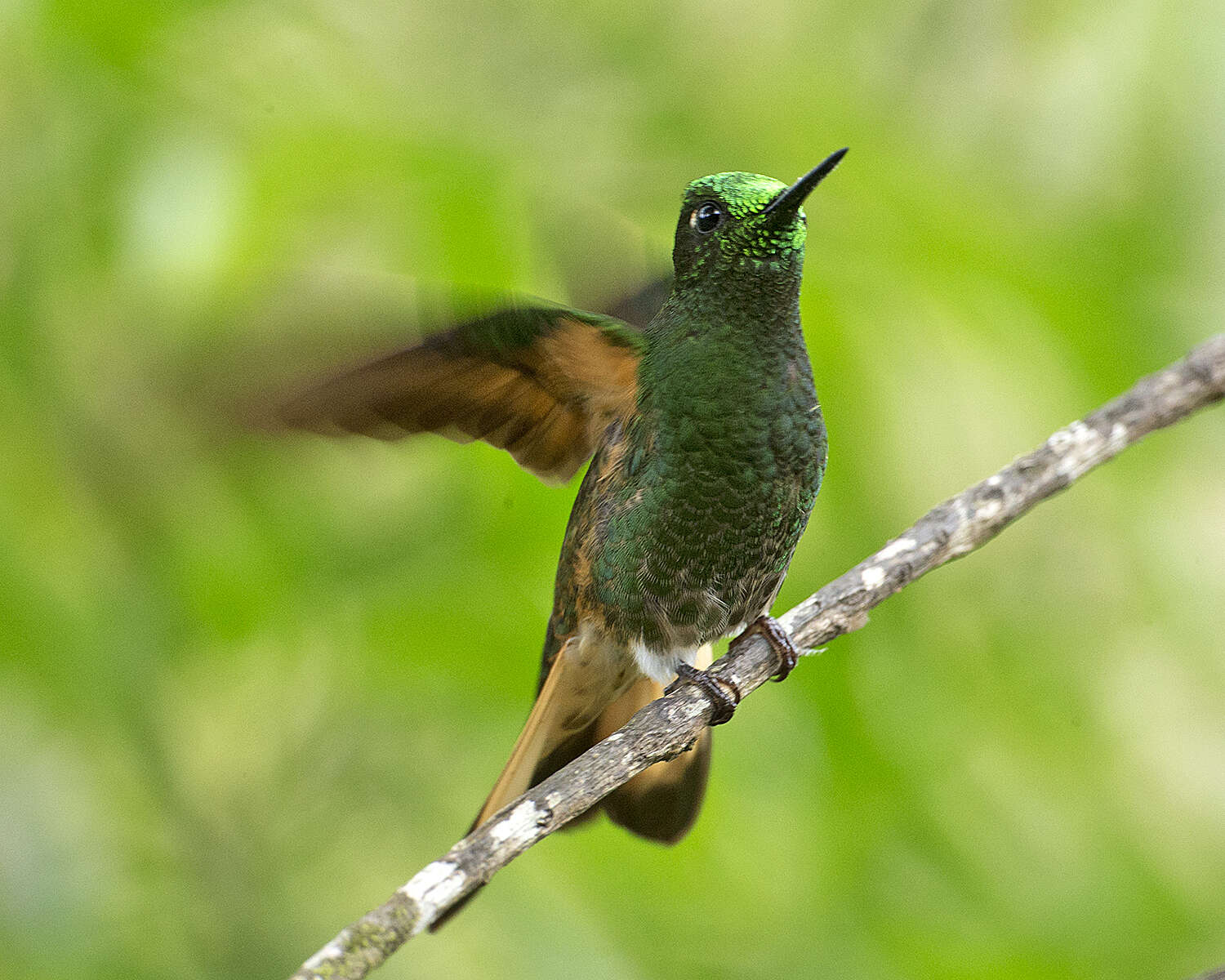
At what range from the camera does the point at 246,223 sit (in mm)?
2789

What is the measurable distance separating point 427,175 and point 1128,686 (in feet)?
7.72

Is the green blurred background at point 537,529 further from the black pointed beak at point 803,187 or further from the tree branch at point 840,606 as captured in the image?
the black pointed beak at point 803,187

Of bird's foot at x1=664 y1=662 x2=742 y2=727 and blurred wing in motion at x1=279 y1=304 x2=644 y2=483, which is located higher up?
blurred wing in motion at x1=279 y1=304 x2=644 y2=483

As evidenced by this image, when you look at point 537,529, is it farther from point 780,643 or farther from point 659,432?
point 780,643

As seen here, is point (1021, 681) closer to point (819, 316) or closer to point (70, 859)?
point (819, 316)

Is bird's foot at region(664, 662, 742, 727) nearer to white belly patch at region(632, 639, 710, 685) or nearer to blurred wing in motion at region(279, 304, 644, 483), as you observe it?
white belly patch at region(632, 639, 710, 685)

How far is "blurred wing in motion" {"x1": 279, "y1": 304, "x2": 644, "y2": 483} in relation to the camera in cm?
245

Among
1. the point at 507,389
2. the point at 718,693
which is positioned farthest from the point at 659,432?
the point at 718,693

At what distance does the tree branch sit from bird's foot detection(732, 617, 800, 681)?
0.02 metres

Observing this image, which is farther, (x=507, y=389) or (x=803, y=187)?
(x=507, y=389)

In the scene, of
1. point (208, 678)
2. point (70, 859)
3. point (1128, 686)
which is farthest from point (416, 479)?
point (1128, 686)

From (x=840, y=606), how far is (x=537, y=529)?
34.8 inches

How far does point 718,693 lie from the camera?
98.2 inches

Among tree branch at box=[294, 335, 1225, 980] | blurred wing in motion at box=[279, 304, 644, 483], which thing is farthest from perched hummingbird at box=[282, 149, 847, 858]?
tree branch at box=[294, 335, 1225, 980]
